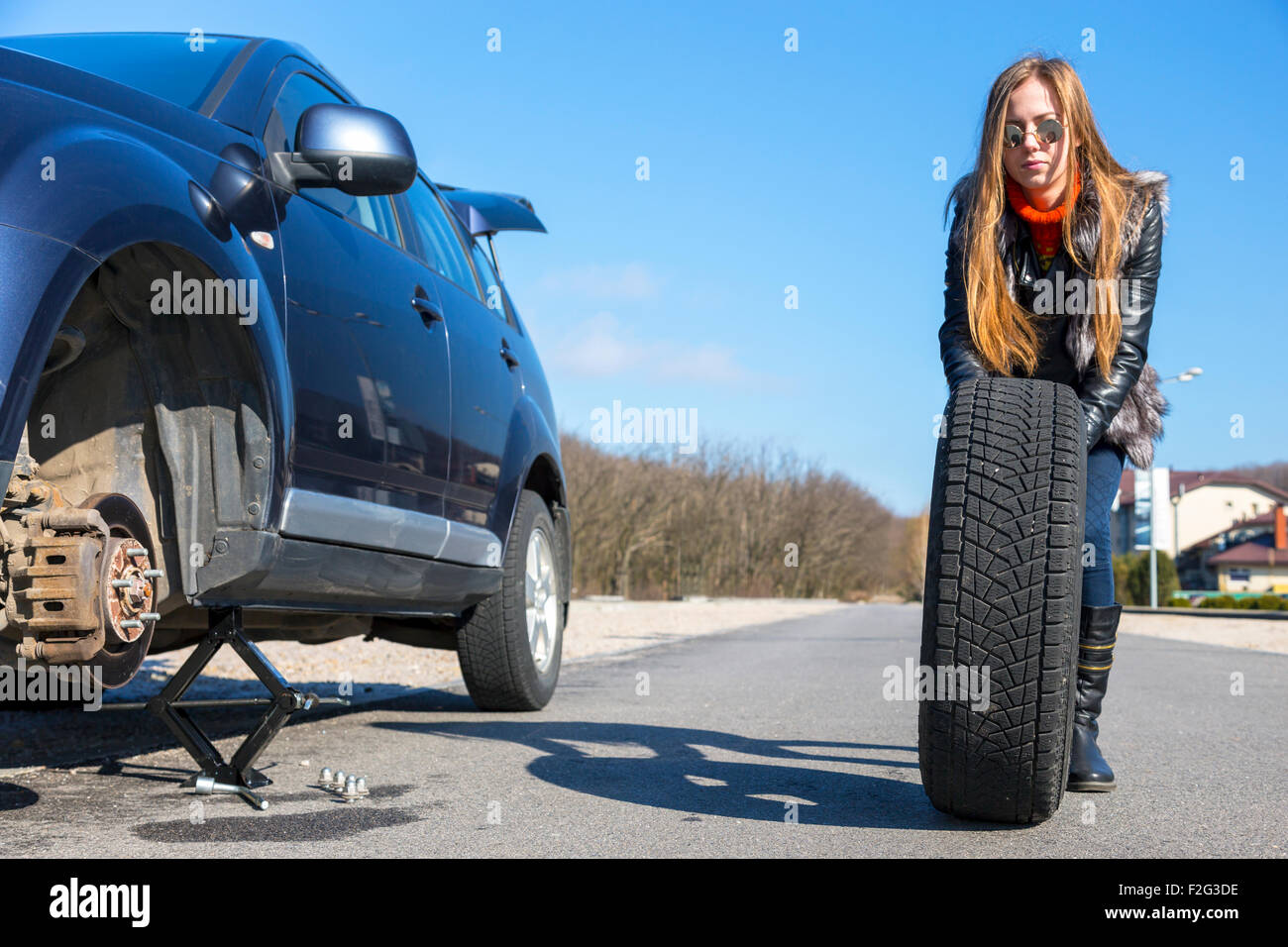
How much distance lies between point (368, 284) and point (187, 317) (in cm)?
78

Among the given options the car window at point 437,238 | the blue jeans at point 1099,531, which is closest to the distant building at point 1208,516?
the car window at point 437,238

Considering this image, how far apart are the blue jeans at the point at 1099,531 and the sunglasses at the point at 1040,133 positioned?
0.81m

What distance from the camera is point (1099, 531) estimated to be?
10.3 ft

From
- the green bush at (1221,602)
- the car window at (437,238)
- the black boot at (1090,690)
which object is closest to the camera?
the black boot at (1090,690)

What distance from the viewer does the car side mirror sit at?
299 centimetres

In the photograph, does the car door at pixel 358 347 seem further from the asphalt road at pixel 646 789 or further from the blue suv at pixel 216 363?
the asphalt road at pixel 646 789

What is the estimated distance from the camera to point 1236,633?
17.2m

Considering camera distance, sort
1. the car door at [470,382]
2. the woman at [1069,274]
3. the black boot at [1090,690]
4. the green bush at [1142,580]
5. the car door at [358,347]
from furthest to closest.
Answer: the green bush at [1142,580], the car door at [470,382], the black boot at [1090,690], the woman at [1069,274], the car door at [358,347]

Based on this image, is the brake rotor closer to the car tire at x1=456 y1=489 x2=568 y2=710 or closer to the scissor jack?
the scissor jack

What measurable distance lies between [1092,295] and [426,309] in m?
1.92

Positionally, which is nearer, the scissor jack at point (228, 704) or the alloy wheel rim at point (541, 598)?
the scissor jack at point (228, 704)

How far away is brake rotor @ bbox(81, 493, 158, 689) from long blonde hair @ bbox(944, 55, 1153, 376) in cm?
202

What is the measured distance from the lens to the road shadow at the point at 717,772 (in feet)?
9.79

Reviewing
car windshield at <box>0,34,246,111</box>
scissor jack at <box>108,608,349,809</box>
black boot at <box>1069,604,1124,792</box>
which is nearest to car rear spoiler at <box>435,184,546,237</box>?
car windshield at <box>0,34,246,111</box>
